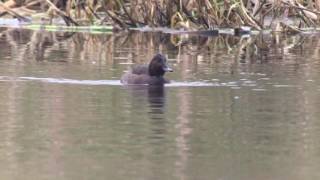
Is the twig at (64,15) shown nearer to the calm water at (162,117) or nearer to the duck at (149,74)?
the calm water at (162,117)

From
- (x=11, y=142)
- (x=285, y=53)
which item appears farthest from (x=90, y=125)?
(x=285, y=53)

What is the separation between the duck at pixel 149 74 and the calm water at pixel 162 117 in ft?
0.57

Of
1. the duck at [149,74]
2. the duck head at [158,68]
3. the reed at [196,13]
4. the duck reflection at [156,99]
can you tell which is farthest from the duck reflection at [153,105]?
the reed at [196,13]

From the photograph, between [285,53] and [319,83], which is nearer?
[319,83]

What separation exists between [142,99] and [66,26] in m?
16.7

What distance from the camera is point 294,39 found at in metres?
27.2

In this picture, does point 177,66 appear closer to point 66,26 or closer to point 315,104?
point 315,104

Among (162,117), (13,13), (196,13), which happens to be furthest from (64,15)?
(162,117)

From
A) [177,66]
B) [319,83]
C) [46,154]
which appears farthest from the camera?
[177,66]

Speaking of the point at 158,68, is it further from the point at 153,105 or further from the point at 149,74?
the point at 153,105

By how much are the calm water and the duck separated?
17cm

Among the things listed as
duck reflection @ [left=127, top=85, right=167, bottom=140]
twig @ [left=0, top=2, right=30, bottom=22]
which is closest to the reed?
twig @ [left=0, top=2, right=30, bottom=22]

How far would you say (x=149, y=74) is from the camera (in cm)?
1648

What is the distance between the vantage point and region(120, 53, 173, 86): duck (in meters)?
16.0
